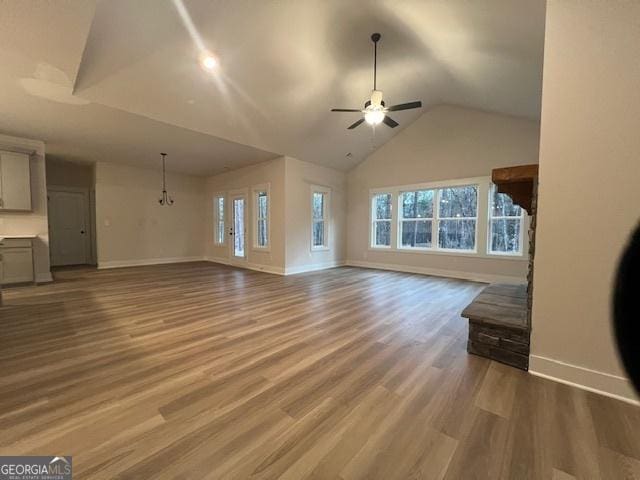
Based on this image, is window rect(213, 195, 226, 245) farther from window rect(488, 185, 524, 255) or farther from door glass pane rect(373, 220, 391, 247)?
window rect(488, 185, 524, 255)

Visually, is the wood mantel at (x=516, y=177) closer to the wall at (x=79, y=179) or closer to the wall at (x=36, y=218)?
the wall at (x=36, y=218)

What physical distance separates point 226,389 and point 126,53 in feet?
11.6

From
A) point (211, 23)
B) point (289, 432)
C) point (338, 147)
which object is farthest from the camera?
point (338, 147)

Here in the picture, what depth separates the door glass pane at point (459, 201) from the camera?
523 cm

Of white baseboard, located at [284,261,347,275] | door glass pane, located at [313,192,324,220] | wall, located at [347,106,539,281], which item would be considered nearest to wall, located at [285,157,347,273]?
white baseboard, located at [284,261,347,275]

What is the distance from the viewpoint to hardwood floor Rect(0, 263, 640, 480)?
1.10 meters

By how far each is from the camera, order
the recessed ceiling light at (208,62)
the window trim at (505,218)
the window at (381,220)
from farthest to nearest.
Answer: the window at (381,220) < the window trim at (505,218) < the recessed ceiling light at (208,62)

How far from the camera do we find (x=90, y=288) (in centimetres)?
424

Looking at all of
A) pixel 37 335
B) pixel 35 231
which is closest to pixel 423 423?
pixel 37 335

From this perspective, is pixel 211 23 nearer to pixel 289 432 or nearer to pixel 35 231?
pixel 289 432

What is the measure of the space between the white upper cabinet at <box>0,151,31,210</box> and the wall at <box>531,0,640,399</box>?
7116mm

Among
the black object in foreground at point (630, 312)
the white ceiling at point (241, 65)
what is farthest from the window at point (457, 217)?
the black object in foreground at point (630, 312)

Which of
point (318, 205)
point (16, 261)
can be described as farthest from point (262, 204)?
point (16, 261)

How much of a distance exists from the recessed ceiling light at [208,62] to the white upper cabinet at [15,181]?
390cm
